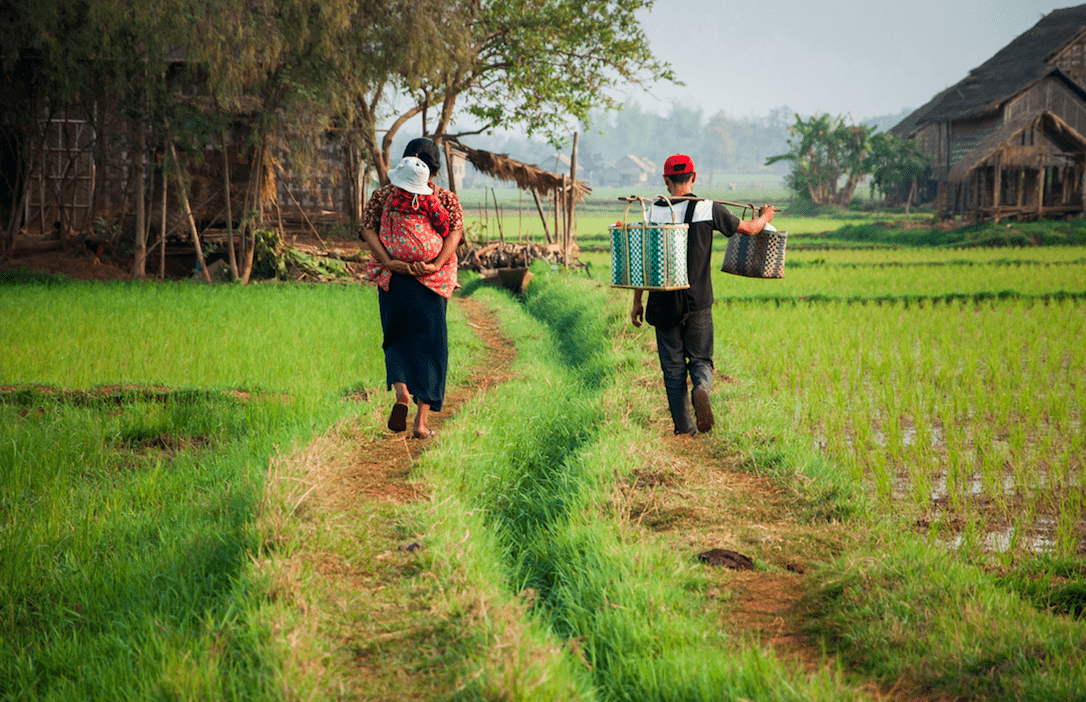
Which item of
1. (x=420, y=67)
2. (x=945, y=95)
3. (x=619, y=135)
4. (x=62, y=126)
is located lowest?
(x=62, y=126)

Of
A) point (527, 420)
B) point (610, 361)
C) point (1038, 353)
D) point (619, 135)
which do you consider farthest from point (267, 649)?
point (619, 135)

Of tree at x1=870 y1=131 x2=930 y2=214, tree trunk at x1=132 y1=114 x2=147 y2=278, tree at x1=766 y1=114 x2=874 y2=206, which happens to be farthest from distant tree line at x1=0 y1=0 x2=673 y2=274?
tree at x1=766 y1=114 x2=874 y2=206

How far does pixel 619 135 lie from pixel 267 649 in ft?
515

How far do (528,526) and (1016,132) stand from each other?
80.5ft

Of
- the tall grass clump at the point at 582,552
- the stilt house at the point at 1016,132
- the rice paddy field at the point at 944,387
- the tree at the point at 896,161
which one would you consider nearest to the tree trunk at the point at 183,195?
the rice paddy field at the point at 944,387

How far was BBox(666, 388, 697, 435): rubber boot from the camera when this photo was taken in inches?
186

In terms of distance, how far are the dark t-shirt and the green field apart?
69 cm

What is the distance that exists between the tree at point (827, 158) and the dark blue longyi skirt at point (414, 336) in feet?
115

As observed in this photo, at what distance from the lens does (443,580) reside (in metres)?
2.74

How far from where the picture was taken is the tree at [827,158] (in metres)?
37.7

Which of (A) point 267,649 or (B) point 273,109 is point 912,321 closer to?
(A) point 267,649

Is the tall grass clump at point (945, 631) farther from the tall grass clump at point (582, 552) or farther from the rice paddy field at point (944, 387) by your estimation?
the rice paddy field at point (944, 387)

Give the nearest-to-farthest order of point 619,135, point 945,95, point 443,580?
point 443,580 < point 945,95 < point 619,135

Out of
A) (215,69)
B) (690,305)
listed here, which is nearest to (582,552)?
(690,305)
